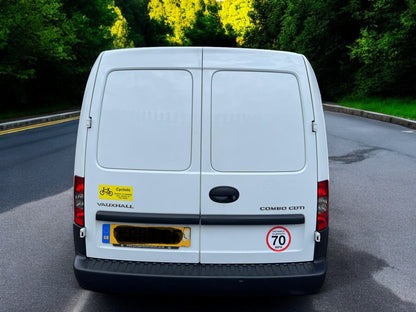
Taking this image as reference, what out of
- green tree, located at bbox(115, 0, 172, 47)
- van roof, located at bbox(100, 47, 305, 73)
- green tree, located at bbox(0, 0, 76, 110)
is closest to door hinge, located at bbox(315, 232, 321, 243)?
van roof, located at bbox(100, 47, 305, 73)

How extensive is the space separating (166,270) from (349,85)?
30.0m

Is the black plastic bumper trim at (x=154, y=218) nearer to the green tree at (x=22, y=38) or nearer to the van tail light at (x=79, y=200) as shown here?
the van tail light at (x=79, y=200)

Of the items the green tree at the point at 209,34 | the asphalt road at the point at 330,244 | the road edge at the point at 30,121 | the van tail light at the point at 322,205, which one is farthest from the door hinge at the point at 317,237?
the green tree at the point at 209,34

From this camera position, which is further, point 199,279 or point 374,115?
point 374,115

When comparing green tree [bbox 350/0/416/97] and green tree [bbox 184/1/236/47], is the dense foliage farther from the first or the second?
green tree [bbox 184/1/236/47]

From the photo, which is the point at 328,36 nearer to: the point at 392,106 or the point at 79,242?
the point at 392,106

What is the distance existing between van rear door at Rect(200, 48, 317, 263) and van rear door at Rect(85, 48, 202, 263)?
87 millimetres

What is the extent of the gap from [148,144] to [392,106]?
69.6ft

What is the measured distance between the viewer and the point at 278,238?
3273 mm

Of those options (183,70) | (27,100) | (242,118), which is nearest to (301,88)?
(242,118)

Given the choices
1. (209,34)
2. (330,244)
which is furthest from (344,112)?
(209,34)

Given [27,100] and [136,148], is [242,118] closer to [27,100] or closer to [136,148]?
[136,148]

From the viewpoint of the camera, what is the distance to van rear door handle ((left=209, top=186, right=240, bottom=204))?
318 cm

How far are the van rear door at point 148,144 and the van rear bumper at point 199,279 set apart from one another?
0.12 meters
